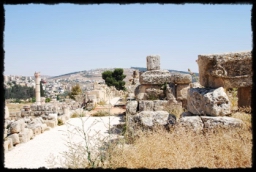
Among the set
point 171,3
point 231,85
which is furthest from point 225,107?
point 171,3

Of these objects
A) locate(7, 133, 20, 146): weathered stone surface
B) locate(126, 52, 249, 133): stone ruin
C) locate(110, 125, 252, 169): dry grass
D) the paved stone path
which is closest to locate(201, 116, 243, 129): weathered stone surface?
locate(126, 52, 249, 133): stone ruin

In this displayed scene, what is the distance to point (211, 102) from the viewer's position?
4.71m

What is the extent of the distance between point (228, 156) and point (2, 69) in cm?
294

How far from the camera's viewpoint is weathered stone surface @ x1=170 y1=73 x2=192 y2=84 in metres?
9.92

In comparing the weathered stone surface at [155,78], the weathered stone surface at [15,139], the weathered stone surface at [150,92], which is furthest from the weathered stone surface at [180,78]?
the weathered stone surface at [15,139]

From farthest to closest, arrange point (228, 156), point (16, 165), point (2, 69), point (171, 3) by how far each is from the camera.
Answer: point (16, 165) < point (228, 156) < point (2, 69) < point (171, 3)

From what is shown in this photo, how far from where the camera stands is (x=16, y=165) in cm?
609

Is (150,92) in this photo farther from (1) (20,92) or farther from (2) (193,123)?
(1) (20,92)

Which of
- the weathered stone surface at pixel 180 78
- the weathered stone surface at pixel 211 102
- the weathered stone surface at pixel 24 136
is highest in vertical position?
the weathered stone surface at pixel 180 78

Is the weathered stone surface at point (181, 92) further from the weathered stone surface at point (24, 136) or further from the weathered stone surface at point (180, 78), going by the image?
the weathered stone surface at point (24, 136)

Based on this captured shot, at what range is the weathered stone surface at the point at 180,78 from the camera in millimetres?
9924

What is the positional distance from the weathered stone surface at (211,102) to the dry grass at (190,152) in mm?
501

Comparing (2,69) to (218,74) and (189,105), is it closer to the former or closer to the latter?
(218,74)

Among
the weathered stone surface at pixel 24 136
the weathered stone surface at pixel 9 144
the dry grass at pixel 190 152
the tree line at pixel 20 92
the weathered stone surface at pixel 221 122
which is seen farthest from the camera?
the tree line at pixel 20 92
